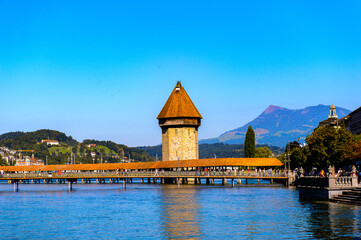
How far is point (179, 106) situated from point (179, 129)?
4491 millimetres

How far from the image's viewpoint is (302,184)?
155 feet

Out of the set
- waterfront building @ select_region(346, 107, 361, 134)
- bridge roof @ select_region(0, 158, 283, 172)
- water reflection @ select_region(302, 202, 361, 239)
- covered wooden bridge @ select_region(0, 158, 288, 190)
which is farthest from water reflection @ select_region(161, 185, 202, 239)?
waterfront building @ select_region(346, 107, 361, 134)

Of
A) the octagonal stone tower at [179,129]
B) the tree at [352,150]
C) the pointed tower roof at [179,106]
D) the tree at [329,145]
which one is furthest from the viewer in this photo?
the pointed tower roof at [179,106]

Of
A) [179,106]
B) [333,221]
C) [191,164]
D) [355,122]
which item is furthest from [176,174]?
[333,221]

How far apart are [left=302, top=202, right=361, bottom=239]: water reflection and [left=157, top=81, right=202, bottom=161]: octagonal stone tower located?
194ft

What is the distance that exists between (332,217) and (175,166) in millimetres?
61439

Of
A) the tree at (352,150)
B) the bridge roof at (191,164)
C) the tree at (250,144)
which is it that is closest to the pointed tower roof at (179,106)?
the bridge roof at (191,164)

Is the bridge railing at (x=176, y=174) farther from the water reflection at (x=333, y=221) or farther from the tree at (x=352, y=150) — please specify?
the water reflection at (x=333, y=221)

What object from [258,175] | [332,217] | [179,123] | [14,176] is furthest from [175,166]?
[332,217]

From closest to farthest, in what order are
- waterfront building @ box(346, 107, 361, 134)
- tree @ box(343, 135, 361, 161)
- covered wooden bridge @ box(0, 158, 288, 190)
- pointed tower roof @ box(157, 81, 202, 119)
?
tree @ box(343, 135, 361, 161) → covered wooden bridge @ box(0, 158, 288, 190) → waterfront building @ box(346, 107, 361, 134) → pointed tower roof @ box(157, 81, 202, 119)

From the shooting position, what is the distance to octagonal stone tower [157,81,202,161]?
96562 millimetres

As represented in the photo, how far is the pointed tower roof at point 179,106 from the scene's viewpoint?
97750 mm

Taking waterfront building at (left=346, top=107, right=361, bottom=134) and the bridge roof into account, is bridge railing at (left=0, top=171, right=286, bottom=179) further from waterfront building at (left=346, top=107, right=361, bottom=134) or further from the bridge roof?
waterfront building at (left=346, top=107, right=361, bottom=134)

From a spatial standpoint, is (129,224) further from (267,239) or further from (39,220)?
(267,239)
